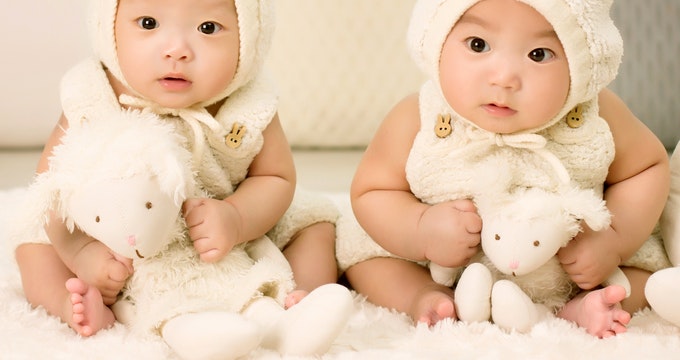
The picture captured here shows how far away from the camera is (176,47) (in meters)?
1.11

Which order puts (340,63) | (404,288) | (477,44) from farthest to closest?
(340,63) → (404,288) → (477,44)

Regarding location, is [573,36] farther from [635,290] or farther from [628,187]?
[635,290]

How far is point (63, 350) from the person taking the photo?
1.00 m

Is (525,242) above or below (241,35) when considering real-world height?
below

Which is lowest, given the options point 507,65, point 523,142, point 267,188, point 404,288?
point 404,288

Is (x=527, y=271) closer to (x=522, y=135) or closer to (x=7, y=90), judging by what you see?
(x=522, y=135)

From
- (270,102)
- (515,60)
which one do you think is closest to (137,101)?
(270,102)

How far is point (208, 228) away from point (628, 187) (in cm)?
54

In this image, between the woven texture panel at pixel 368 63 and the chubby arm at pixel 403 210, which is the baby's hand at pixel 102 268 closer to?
the chubby arm at pixel 403 210

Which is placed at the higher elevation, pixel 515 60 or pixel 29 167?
pixel 515 60

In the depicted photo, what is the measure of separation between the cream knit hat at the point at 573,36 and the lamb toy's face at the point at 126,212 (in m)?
0.37

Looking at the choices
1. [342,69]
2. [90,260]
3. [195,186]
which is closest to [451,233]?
[195,186]

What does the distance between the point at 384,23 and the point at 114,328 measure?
3.81 ft

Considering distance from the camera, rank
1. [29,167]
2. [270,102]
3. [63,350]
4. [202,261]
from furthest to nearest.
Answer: [29,167] → [270,102] → [202,261] → [63,350]
